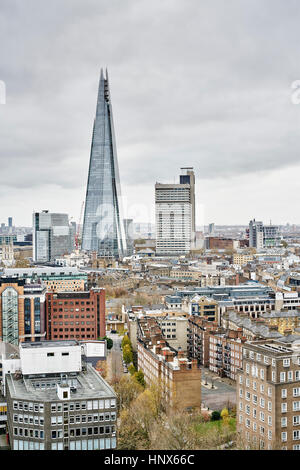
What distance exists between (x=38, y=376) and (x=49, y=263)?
13.9 m

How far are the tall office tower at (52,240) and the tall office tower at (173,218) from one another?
5.08 metres

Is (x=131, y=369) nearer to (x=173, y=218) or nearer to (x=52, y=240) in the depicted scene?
(x=52, y=240)

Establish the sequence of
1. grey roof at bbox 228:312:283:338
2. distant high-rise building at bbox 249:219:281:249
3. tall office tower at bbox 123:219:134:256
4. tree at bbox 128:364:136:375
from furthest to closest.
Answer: tall office tower at bbox 123:219:134:256, distant high-rise building at bbox 249:219:281:249, grey roof at bbox 228:312:283:338, tree at bbox 128:364:136:375

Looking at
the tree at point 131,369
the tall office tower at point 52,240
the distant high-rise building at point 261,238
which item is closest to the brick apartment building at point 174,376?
the tree at point 131,369

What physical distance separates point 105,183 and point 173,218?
4142 millimetres

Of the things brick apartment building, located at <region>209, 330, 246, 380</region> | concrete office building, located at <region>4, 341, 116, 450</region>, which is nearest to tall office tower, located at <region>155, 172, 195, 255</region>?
Result: brick apartment building, located at <region>209, 330, 246, 380</region>

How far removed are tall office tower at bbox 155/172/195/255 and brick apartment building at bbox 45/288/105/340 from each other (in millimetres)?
16143

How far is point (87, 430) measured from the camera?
4121 millimetres

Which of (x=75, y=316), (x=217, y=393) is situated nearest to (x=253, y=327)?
(x=217, y=393)

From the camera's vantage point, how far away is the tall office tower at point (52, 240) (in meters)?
17.9

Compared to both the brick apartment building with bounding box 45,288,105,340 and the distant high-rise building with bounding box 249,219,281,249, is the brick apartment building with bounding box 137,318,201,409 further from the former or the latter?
the distant high-rise building with bounding box 249,219,281,249

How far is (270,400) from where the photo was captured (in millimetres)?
4098

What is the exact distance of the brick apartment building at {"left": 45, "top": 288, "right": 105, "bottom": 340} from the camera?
9.02m

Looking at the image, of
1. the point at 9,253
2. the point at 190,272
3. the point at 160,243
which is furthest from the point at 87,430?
the point at 160,243
